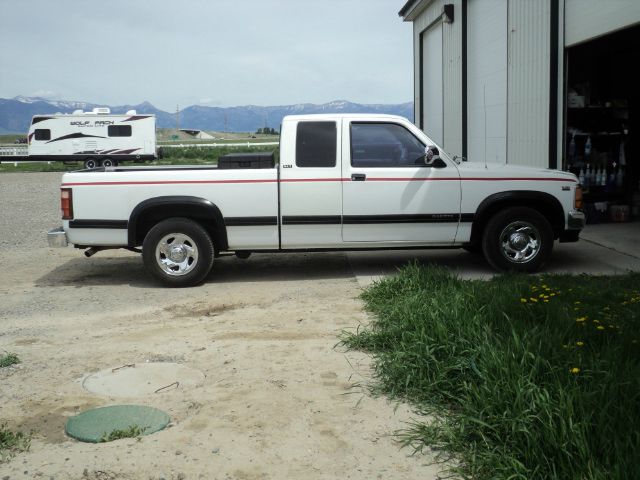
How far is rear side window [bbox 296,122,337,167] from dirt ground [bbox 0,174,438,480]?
1.42m

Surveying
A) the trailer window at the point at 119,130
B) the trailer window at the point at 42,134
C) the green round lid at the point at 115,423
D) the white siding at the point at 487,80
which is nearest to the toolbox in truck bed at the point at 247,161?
the green round lid at the point at 115,423

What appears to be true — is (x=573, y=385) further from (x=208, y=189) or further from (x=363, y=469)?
(x=208, y=189)

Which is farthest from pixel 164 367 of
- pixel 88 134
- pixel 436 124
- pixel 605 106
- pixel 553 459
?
pixel 88 134

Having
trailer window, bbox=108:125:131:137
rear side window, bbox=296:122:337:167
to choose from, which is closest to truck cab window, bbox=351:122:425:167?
rear side window, bbox=296:122:337:167

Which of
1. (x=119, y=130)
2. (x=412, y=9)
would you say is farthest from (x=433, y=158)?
→ (x=119, y=130)

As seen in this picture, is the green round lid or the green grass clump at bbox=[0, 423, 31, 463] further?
the green round lid

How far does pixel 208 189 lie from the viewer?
336 inches

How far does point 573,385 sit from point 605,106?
932 cm

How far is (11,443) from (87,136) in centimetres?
3588

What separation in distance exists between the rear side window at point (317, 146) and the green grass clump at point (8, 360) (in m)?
3.89

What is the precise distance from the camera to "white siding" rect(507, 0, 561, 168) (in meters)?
12.1

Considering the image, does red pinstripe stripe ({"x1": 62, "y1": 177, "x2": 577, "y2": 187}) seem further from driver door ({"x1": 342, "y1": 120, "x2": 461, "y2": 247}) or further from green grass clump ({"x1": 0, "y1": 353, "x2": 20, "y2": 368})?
green grass clump ({"x1": 0, "y1": 353, "x2": 20, "y2": 368})

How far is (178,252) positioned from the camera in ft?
28.4

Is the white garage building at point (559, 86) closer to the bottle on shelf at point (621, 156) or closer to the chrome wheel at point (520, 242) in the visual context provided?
the bottle on shelf at point (621, 156)
